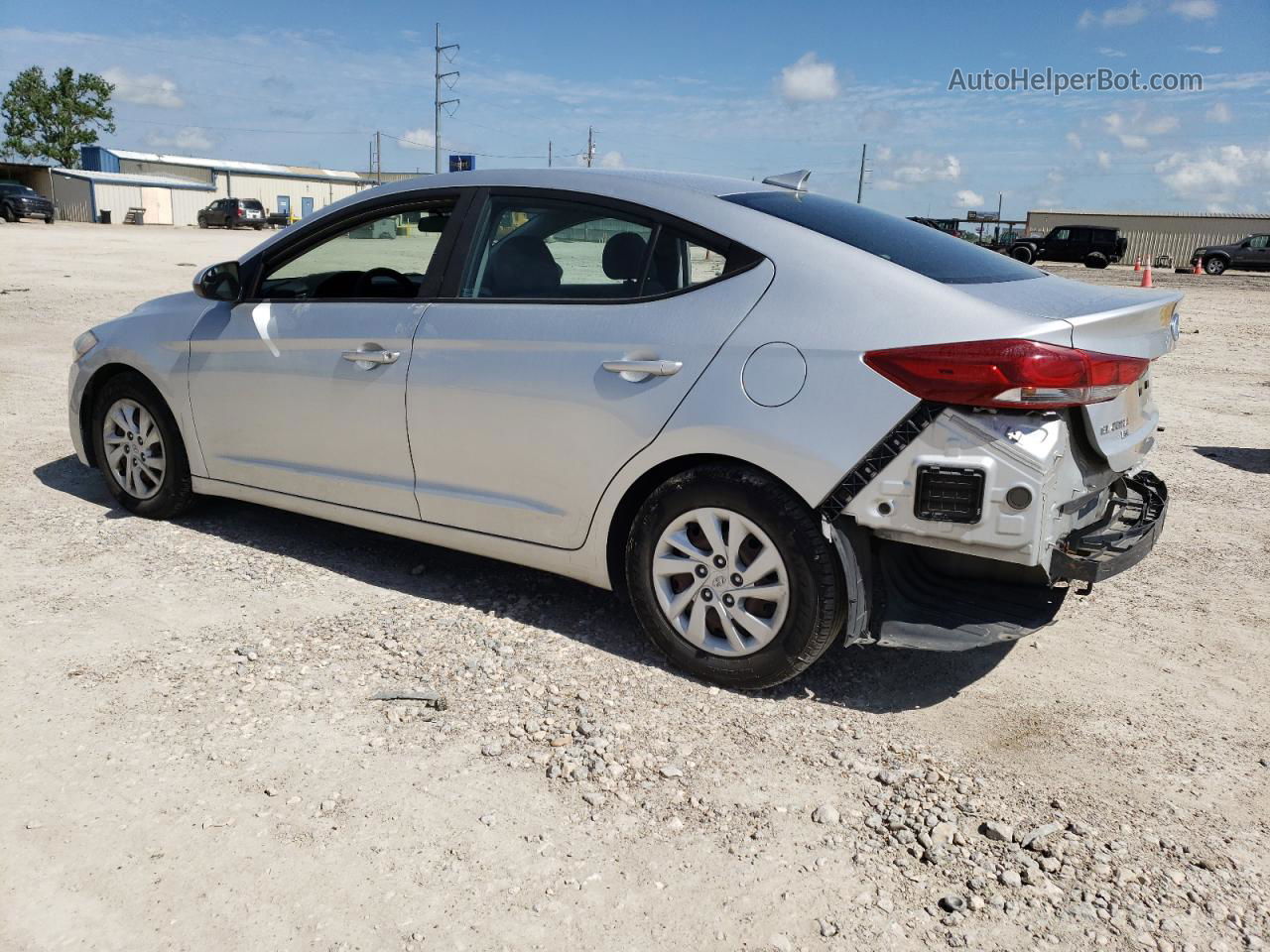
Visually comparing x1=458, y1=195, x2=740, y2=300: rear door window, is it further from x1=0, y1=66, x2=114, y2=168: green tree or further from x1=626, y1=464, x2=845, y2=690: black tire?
x1=0, y1=66, x2=114, y2=168: green tree

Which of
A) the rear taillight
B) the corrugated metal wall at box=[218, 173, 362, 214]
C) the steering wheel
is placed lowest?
the rear taillight

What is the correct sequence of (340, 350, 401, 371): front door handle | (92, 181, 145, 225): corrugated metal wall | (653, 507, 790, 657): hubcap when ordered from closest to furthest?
1. (653, 507, 790, 657): hubcap
2. (340, 350, 401, 371): front door handle
3. (92, 181, 145, 225): corrugated metal wall

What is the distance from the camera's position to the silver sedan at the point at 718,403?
10.2 feet

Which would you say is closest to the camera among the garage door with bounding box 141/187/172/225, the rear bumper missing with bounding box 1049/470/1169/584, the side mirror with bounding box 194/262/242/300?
the rear bumper missing with bounding box 1049/470/1169/584

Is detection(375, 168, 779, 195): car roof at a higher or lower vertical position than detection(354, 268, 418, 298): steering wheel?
higher

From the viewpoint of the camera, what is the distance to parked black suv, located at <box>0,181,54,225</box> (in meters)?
46.5

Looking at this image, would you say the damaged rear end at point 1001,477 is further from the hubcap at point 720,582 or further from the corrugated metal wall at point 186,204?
the corrugated metal wall at point 186,204

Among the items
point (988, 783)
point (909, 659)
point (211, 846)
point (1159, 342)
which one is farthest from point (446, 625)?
point (1159, 342)

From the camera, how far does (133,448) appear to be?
519 centimetres

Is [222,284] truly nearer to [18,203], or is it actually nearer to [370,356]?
[370,356]

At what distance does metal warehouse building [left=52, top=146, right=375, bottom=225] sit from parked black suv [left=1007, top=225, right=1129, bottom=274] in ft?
114

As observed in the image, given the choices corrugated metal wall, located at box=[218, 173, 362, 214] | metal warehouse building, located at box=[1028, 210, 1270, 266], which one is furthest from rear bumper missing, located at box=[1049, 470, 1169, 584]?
corrugated metal wall, located at box=[218, 173, 362, 214]

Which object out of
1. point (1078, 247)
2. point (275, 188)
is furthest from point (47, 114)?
point (1078, 247)

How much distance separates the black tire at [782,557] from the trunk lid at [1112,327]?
86cm
